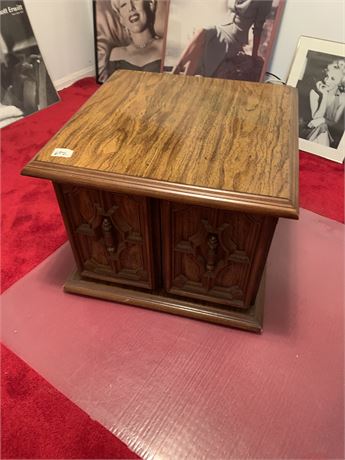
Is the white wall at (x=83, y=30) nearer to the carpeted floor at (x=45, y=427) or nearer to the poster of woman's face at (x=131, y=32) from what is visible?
the poster of woman's face at (x=131, y=32)

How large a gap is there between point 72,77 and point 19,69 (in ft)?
1.49

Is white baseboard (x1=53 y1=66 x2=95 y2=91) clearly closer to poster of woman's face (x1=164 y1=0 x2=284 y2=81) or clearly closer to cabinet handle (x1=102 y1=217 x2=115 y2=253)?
poster of woman's face (x1=164 y1=0 x2=284 y2=81)

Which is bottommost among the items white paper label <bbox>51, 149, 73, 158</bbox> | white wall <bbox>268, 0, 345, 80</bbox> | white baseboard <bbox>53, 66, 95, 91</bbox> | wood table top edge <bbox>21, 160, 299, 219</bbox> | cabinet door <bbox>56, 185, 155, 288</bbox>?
white baseboard <bbox>53, 66, 95, 91</bbox>

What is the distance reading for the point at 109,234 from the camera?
3.07 ft

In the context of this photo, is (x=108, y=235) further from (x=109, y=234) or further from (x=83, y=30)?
(x=83, y=30)

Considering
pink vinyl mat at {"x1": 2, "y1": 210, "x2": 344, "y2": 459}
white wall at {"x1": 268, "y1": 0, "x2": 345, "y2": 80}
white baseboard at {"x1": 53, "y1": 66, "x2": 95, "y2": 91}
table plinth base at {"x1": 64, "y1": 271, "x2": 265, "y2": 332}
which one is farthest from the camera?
white baseboard at {"x1": 53, "y1": 66, "x2": 95, "y2": 91}

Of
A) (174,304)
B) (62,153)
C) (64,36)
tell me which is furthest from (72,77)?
(174,304)

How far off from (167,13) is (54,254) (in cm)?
147

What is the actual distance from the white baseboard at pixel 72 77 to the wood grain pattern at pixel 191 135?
133 cm

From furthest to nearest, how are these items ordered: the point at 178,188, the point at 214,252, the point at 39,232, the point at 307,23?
the point at 307,23 → the point at 39,232 → the point at 214,252 → the point at 178,188

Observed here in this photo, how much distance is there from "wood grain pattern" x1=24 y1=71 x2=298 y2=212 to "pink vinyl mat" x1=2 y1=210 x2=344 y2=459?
1.59 ft

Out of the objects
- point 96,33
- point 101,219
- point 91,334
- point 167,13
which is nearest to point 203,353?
point 91,334

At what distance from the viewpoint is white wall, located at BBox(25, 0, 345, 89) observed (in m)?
1.62

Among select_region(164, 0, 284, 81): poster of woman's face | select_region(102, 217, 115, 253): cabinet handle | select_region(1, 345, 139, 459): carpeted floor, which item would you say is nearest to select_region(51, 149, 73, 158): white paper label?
select_region(102, 217, 115, 253): cabinet handle
